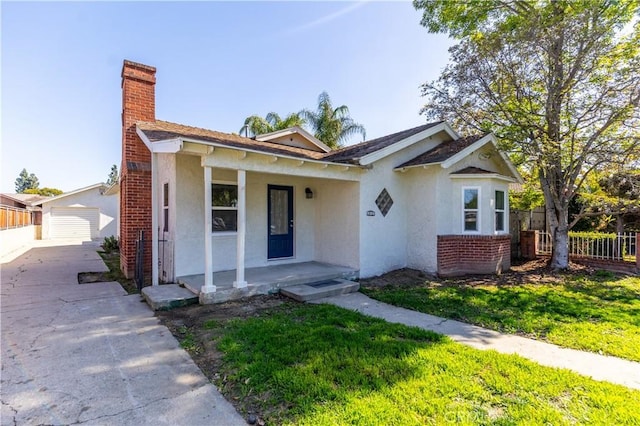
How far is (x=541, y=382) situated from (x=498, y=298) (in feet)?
12.6

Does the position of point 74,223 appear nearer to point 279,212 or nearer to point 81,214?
point 81,214

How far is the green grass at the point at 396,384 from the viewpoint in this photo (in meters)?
2.78

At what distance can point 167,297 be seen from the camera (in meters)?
6.15

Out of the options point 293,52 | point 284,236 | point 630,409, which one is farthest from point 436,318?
point 293,52

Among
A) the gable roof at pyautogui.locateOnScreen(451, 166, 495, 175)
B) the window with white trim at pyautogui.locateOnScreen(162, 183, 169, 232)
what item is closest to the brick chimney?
the window with white trim at pyautogui.locateOnScreen(162, 183, 169, 232)

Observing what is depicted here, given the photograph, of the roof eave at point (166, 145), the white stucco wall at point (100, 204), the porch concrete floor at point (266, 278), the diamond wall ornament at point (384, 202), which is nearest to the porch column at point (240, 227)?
the porch concrete floor at point (266, 278)

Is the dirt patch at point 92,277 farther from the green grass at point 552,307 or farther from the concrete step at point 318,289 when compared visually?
the green grass at point 552,307

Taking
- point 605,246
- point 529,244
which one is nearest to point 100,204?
point 529,244

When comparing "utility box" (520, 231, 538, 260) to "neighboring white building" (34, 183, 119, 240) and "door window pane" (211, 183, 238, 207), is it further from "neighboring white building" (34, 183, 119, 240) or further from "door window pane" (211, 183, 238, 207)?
"neighboring white building" (34, 183, 119, 240)

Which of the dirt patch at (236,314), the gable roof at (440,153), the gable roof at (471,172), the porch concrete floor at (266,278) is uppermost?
the gable roof at (440,153)

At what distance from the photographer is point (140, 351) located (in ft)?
13.8

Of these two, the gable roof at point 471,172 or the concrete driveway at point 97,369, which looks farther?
the gable roof at point 471,172

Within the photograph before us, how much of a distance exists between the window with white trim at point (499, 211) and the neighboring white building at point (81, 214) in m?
25.0

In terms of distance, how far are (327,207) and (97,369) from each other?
22.6 ft
